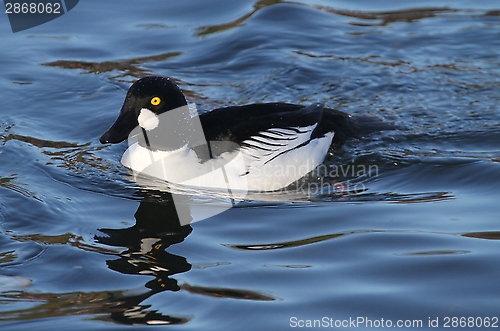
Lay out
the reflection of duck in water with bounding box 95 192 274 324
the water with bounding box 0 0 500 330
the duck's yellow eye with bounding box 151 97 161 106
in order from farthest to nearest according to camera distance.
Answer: the duck's yellow eye with bounding box 151 97 161 106 → the water with bounding box 0 0 500 330 → the reflection of duck in water with bounding box 95 192 274 324

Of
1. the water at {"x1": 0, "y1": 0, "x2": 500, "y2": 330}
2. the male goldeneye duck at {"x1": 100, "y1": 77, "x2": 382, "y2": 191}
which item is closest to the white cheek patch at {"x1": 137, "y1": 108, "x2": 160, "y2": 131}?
the male goldeneye duck at {"x1": 100, "y1": 77, "x2": 382, "y2": 191}

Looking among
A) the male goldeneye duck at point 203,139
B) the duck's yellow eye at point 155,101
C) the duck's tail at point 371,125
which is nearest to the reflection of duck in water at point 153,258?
the male goldeneye duck at point 203,139

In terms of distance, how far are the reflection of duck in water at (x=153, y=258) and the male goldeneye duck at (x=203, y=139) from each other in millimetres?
381

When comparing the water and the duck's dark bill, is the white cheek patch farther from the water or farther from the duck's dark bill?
the water

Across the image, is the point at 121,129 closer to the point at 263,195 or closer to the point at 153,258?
the point at 263,195

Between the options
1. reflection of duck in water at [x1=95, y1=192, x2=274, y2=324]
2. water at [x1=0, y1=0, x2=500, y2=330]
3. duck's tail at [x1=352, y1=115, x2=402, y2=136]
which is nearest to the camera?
reflection of duck in water at [x1=95, y1=192, x2=274, y2=324]

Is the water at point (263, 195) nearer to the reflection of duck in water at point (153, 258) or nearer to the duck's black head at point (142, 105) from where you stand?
the reflection of duck in water at point (153, 258)

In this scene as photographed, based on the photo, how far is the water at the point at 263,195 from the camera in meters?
5.19

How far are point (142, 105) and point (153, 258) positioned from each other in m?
1.84

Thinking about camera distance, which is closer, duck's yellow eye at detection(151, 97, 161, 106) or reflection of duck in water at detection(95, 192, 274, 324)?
reflection of duck in water at detection(95, 192, 274, 324)

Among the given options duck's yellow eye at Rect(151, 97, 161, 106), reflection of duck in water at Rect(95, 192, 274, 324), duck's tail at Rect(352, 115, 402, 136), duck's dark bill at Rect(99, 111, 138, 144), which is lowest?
reflection of duck in water at Rect(95, 192, 274, 324)

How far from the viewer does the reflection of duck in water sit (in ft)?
16.5

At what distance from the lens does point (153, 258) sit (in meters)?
5.90

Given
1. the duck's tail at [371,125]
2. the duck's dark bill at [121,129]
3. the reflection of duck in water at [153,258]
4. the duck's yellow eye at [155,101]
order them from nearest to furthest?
the reflection of duck in water at [153,258]
the duck's dark bill at [121,129]
the duck's yellow eye at [155,101]
the duck's tail at [371,125]
